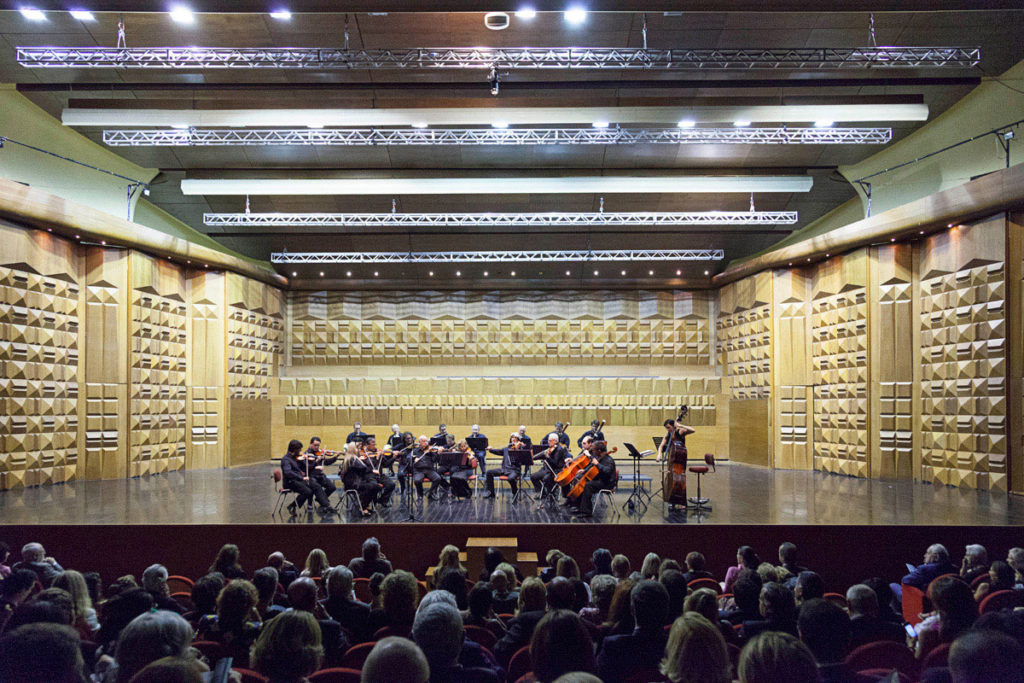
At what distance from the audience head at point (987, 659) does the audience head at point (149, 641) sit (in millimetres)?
3082

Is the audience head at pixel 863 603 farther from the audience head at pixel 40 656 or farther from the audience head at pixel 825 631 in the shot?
the audience head at pixel 40 656

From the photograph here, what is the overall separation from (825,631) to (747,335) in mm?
16623

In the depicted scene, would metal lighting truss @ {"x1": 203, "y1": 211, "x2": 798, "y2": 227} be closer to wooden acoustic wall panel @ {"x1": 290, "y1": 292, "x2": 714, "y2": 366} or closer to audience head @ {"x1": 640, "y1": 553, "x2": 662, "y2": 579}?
wooden acoustic wall panel @ {"x1": 290, "y1": 292, "x2": 714, "y2": 366}

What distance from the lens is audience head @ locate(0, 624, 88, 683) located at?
7.20ft

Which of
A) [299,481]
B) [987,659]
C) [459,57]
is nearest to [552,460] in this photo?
[299,481]

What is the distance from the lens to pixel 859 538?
7.70 metres

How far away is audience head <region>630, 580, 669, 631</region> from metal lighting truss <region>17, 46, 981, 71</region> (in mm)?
7910

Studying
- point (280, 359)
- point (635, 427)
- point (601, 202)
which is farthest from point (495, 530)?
point (280, 359)

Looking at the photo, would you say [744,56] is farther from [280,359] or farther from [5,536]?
[280,359]

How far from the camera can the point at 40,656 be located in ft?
7.32

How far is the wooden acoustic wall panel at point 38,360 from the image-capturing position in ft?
39.9

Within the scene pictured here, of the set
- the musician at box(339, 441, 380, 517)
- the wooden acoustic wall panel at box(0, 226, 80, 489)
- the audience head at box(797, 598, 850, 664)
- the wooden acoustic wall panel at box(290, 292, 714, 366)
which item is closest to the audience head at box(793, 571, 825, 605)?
the audience head at box(797, 598, 850, 664)

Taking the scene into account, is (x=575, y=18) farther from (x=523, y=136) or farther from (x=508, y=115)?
(x=523, y=136)

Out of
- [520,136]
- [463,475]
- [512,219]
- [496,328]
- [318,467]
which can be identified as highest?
[520,136]
